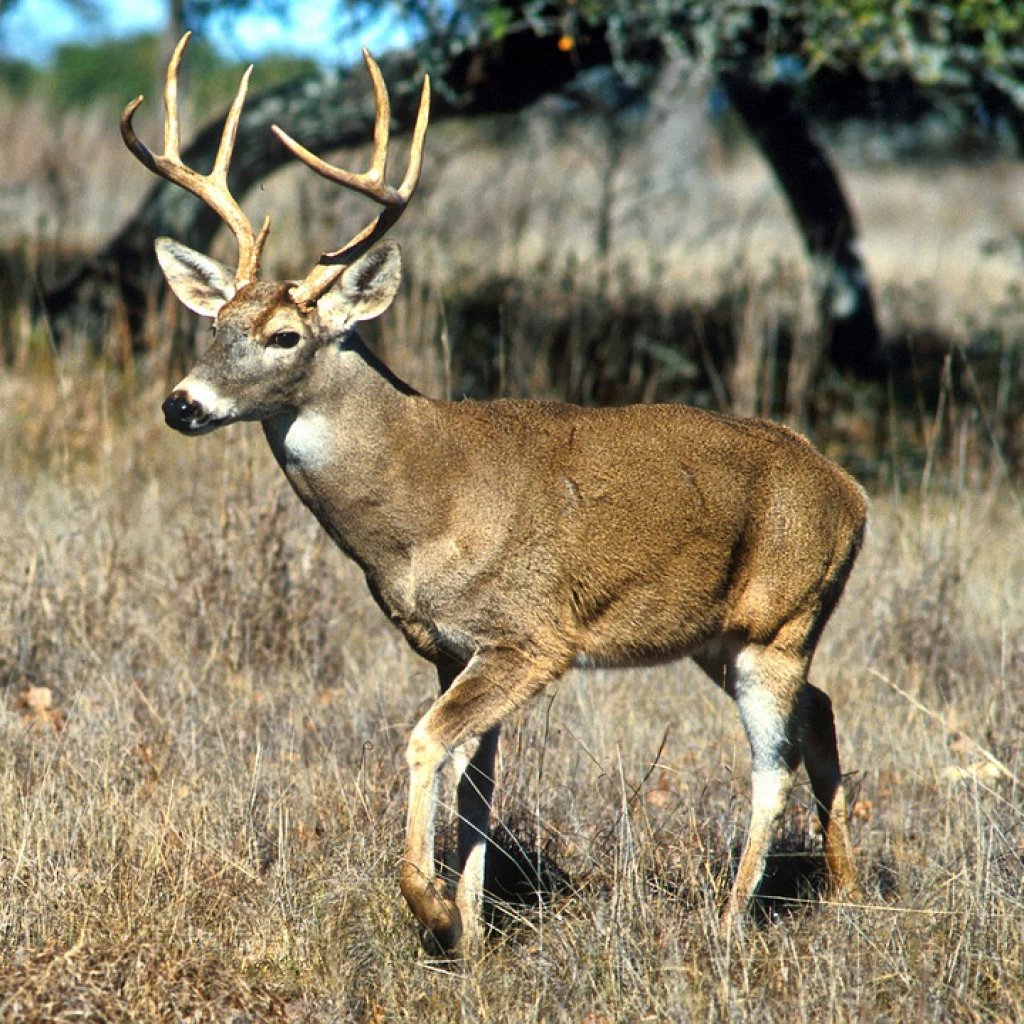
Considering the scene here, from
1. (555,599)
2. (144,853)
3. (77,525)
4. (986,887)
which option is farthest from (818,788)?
(77,525)

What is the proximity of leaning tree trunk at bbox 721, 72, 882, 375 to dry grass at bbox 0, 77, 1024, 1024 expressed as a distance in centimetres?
332

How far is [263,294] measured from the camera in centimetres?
452

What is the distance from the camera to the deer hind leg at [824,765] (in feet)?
16.9

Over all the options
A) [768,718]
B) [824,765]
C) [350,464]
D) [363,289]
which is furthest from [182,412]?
[824,765]

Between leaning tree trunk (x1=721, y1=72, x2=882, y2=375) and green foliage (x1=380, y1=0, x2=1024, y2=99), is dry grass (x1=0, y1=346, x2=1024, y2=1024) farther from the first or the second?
leaning tree trunk (x1=721, y1=72, x2=882, y2=375)

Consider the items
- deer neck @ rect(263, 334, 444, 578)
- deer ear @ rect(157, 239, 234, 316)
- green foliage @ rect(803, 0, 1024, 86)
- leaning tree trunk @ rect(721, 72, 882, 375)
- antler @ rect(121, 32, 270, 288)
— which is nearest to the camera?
deer neck @ rect(263, 334, 444, 578)

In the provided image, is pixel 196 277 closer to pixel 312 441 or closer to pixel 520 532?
pixel 312 441

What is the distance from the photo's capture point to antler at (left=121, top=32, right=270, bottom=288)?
4.66 m

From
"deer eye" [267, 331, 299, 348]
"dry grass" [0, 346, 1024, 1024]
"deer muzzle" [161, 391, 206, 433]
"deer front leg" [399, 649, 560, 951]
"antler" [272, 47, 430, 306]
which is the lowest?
"dry grass" [0, 346, 1024, 1024]

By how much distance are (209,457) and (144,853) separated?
3175 millimetres

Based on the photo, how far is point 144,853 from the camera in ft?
15.1

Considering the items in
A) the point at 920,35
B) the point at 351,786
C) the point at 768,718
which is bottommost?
the point at 351,786

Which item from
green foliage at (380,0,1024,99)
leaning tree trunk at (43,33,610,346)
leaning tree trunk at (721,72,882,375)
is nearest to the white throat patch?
green foliage at (380,0,1024,99)

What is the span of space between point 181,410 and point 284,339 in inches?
14.6
